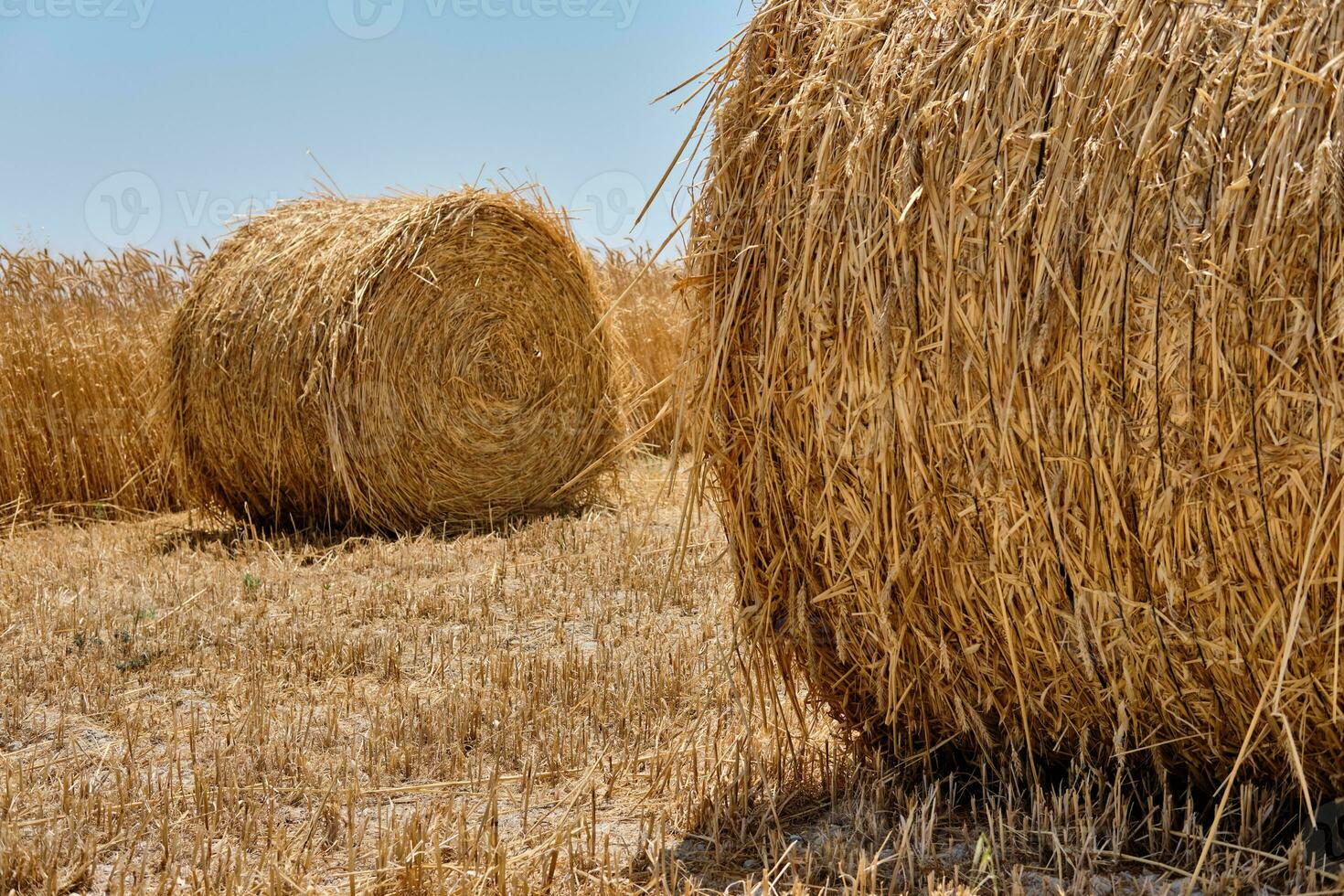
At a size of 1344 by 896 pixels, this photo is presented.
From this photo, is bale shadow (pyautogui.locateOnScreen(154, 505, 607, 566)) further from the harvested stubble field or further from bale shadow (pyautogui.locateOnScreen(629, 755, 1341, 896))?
bale shadow (pyautogui.locateOnScreen(629, 755, 1341, 896))

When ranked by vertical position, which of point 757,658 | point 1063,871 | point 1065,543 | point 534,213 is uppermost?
point 534,213

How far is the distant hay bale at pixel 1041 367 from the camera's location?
2.00 meters

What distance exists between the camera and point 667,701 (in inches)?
136

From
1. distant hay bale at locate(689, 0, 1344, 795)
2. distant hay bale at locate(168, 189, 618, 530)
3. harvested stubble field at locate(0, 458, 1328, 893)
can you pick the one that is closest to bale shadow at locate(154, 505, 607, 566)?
distant hay bale at locate(168, 189, 618, 530)

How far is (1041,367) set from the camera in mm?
2264

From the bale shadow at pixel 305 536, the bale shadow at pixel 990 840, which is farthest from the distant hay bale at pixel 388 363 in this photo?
the bale shadow at pixel 990 840

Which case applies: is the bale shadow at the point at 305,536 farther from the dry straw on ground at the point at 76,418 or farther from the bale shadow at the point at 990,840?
the bale shadow at the point at 990,840

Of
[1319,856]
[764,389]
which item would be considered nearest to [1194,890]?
[1319,856]

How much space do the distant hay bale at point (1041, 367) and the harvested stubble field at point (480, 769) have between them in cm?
23

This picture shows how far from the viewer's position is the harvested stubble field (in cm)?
235

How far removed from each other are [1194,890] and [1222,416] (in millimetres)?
877

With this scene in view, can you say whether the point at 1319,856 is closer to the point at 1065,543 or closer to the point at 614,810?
the point at 1065,543

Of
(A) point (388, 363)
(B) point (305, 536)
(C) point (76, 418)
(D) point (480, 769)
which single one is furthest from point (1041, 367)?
(C) point (76, 418)

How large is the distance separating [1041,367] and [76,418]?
7.01 m
